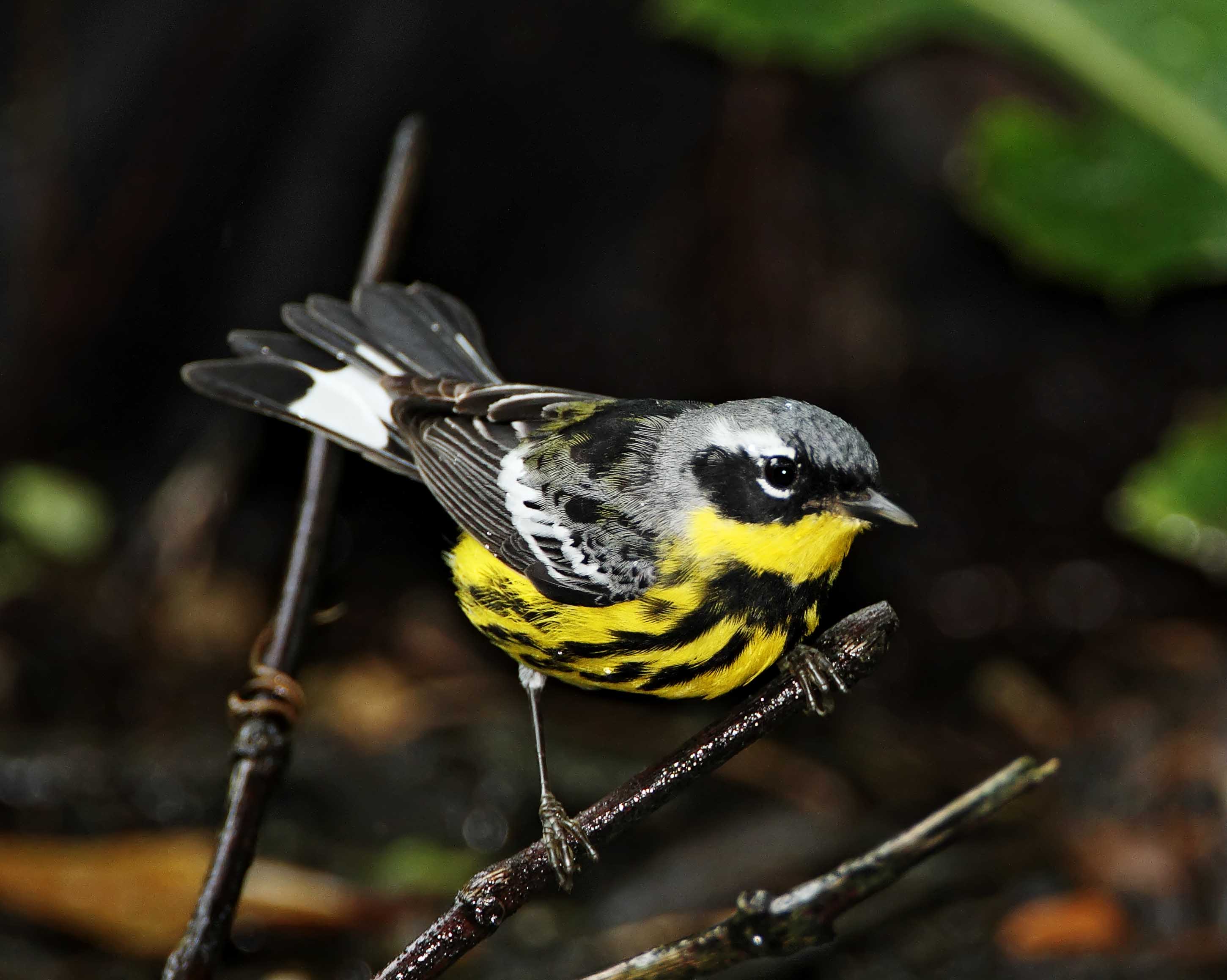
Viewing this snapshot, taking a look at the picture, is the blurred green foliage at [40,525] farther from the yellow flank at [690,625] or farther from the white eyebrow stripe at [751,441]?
the white eyebrow stripe at [751,441]

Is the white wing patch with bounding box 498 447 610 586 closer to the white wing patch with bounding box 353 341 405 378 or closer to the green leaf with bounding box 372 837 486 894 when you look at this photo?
the white wing patch with bounding box 353 341 405 378

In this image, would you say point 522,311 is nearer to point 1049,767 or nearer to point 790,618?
point 790,618

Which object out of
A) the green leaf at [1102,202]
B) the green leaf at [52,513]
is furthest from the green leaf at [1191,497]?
the green leaf at [52,513]

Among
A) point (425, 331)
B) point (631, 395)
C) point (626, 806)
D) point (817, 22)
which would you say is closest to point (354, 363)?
point (425, 331)

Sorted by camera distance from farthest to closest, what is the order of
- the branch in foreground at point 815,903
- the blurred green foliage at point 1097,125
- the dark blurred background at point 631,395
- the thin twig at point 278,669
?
the blurred green foliage at point 1097,125 < the dark blurred background at point 631,395 < the thin twig at point 278,669 < the branch in foreground at point 815,903

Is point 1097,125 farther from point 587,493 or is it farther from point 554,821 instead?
point 554,821
